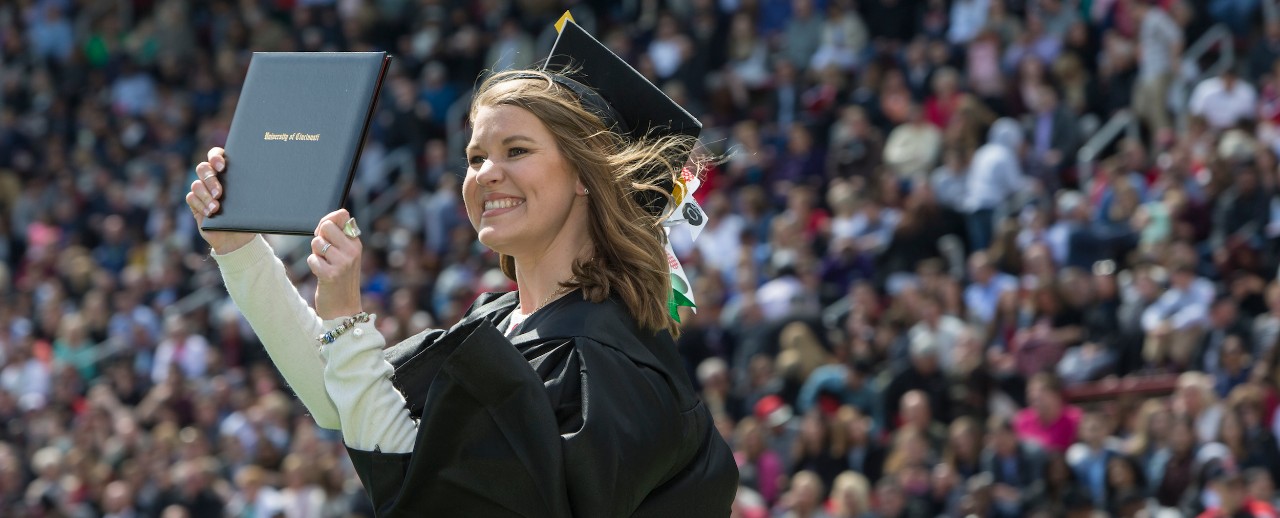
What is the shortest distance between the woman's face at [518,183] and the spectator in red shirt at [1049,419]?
634 cm

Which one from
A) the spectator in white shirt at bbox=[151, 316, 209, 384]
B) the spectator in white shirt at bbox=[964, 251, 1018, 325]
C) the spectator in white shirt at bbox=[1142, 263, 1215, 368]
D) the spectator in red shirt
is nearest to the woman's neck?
the spectator in red shirt

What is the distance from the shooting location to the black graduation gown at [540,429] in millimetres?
2719

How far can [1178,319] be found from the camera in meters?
9.50

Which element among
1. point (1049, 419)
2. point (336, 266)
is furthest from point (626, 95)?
point (1049, 419)

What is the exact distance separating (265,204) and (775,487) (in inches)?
262

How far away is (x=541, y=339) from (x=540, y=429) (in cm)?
23

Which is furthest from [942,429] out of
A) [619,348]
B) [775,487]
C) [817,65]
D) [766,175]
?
[619,348]

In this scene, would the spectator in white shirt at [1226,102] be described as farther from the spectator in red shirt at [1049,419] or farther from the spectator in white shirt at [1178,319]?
the spectator in red shirt at [1049,419]

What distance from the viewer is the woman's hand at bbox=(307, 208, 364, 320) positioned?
9.34 feet

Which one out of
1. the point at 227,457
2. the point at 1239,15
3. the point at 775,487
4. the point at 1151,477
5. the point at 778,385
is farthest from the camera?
the point at 1239,15

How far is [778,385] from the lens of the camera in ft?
33.4

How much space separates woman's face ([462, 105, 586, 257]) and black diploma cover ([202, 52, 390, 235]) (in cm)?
21

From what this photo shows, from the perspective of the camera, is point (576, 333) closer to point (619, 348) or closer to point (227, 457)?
A: point (619, 348)

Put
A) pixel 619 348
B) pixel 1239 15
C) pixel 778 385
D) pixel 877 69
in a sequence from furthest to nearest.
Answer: pixel 877 69 < pixel 1239 15 < pixel 778 385 < pixel 619 348
